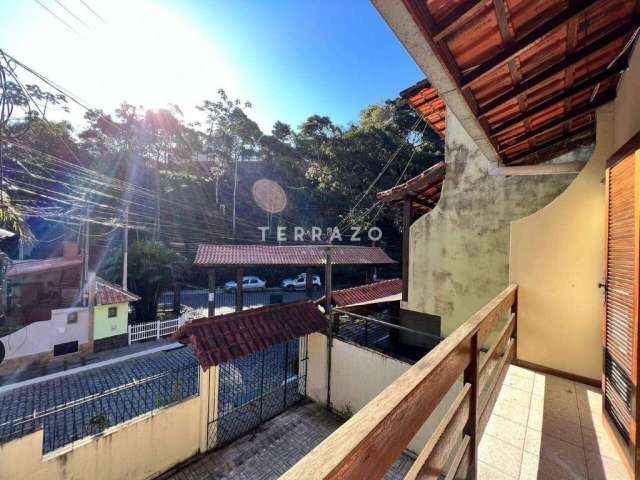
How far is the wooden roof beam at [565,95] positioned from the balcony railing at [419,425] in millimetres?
1802

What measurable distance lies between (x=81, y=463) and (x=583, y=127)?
8566 millimetres

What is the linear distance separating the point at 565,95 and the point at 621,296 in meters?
1.70

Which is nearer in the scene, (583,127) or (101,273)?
(583,127)

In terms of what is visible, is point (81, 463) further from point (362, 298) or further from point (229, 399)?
point (362, 298)

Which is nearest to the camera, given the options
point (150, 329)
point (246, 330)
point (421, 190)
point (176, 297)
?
point (246, 330)

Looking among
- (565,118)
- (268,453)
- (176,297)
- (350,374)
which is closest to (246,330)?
(268,453)

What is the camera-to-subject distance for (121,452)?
185 inches

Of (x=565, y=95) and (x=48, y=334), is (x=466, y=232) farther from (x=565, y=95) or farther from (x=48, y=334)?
(x=48, y=334)

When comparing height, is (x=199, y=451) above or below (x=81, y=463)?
below

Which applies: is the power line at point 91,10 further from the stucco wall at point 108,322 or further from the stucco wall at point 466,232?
the stucco wall at point 108,322

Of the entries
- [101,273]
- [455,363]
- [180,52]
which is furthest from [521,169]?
[101,273]

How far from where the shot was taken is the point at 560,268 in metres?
3.02

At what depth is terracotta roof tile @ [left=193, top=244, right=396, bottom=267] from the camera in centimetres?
887

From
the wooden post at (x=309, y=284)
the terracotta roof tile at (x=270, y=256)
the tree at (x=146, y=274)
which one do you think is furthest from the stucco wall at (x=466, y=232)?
the tree at (x=146, y=274)
